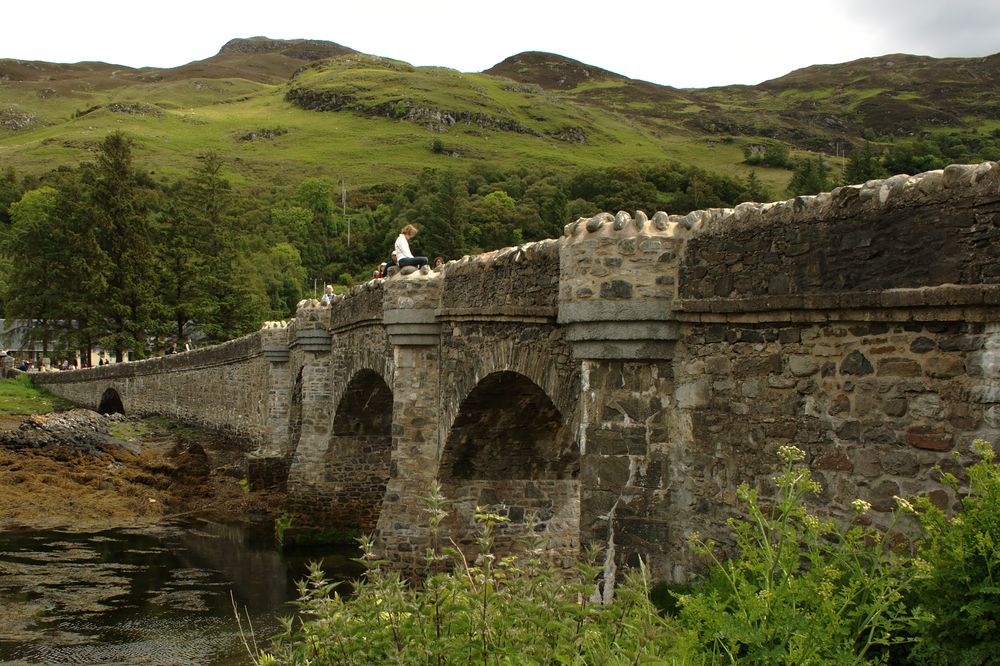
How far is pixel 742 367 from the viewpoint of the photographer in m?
6.77

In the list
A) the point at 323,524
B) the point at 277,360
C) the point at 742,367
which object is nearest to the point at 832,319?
the point at 742,367

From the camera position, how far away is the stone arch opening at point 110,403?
4581 centimetres

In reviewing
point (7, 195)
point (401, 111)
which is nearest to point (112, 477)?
point (7, 195)

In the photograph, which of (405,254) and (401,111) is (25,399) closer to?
(405,254)

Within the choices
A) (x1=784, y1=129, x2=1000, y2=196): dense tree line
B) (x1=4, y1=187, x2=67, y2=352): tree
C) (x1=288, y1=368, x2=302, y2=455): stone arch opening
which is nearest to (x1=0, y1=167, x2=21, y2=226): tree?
(x1=4, y1=187, x2=67, y2=352): tree

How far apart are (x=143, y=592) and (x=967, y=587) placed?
45.1 ft

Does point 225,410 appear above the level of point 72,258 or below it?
below

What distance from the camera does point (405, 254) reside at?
14.4m

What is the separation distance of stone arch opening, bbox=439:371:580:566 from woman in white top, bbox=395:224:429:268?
273 cm

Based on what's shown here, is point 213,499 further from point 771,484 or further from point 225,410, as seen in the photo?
point 771,484

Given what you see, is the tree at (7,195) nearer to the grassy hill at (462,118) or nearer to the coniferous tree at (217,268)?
the grassy hill at (462,118)

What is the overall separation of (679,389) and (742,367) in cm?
76

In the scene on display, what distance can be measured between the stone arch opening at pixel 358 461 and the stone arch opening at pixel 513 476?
20.6 feet

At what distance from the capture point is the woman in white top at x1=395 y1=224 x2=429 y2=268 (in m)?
13.8
